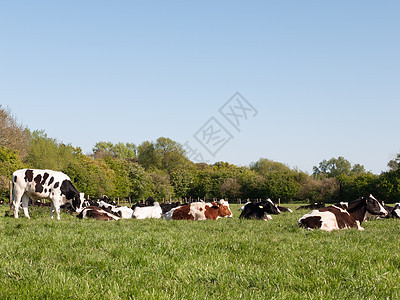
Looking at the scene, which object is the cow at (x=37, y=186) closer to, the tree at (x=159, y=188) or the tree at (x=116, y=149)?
the tree at (x=159, y=188)

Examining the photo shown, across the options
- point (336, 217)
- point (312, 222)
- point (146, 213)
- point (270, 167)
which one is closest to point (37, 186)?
point (146, 213)

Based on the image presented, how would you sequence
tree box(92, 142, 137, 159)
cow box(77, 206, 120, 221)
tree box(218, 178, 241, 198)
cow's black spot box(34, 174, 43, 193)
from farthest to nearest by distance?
tree box(92, 142, 137, 159), tree box(218, 178, 241, 198), cow box(77, 206, 120, 221), cow's black spot box(34, 174, 43, 193)

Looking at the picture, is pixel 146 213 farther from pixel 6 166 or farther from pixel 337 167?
pixel 337 167

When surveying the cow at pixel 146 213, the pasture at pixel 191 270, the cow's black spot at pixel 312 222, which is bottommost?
the cow at pixel 146 213

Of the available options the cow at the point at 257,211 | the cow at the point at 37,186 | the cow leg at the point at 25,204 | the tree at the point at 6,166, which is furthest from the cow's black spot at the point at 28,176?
the tree at the point at 6,166

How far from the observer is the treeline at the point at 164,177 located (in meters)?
49.1

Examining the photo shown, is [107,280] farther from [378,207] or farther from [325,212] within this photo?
[378,207]

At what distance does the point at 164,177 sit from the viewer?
90312mm

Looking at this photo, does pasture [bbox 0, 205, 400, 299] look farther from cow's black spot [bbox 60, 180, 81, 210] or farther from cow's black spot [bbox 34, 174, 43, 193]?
cow's black spot [bbox 60, 180, 81, 210]

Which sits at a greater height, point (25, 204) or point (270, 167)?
point (270, 167)

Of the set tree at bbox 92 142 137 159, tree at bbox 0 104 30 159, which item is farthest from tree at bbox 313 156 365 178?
tree at bbox 0 104 30 159

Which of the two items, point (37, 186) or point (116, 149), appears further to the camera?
point (116, 149)

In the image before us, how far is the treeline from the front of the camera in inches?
1933

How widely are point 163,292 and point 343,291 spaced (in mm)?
2113
